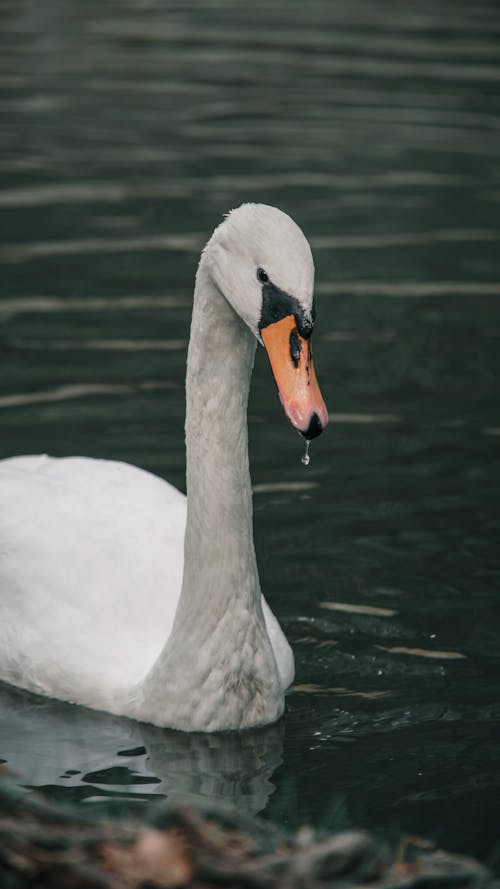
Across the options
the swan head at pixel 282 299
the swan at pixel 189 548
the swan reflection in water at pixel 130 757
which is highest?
the swan head at pixel 282 299

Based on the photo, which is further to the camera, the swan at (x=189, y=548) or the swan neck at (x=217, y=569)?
the swan neck at (x=217, y=569)

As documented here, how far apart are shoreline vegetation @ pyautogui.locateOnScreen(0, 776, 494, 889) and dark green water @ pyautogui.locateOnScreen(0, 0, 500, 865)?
0.65 m

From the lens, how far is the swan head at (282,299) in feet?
15.2

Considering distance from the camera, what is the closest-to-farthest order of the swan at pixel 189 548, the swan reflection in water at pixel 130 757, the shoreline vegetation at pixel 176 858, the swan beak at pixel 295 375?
the shoreline vegetation at pixel 176 858
the swan beak at pixel 295 375
the swan at pixel 189 548
the swan reflection in water at pixel 130 757

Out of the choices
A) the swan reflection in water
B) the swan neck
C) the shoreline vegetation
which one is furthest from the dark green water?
the shoreline vegetation

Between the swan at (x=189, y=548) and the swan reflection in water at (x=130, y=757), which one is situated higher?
the swan at (x=189, y=548)

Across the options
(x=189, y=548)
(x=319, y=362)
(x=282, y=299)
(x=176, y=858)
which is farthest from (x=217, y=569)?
(x=319, y=362)

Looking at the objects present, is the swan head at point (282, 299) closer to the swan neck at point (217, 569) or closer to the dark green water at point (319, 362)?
the swan neck at point (217, 569)

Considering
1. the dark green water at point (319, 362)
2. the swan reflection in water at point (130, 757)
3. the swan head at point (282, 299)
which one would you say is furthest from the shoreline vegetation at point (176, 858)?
the swan reflection in water at point (130, 757)

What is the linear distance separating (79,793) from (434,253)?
24.4ft

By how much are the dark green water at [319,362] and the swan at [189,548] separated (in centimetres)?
17

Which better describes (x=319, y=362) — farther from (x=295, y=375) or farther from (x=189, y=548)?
(x=295, y=375)

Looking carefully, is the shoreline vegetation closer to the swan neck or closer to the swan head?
the swan head

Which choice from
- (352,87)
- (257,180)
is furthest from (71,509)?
(352,87)
